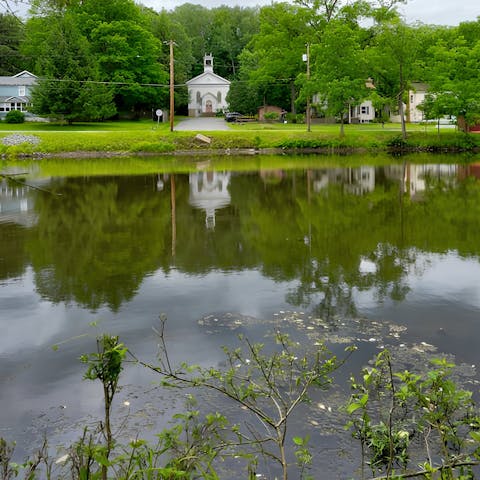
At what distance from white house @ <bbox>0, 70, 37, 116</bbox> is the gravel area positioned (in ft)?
84.9

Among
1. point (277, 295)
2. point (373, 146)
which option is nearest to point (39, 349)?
point (277, 295)

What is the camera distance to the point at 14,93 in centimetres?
7681

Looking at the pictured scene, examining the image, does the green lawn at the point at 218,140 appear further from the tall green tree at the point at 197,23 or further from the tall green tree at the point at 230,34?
the tall green tree at the point at 197,23

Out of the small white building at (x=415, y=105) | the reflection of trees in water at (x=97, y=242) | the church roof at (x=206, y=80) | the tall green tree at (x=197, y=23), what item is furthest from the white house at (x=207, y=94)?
the reflection of trees in water at (x=97, y=242)

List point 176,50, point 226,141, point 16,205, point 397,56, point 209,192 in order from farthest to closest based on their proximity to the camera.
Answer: point 176,50 → point 397,56 → point 226,141 → point 209,192 → point 16,205

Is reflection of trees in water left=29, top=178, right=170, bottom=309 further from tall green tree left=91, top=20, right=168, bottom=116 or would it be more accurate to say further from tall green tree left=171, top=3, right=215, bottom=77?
tall green tree left=171, top=3, right=215, bottom=77

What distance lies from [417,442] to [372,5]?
203 ft

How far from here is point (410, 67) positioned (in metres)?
55.0

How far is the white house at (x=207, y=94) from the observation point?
293ft

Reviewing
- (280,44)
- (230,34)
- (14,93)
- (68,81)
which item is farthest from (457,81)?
(230,34)

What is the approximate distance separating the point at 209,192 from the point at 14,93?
189 feet

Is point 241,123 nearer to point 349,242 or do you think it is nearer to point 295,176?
point 295,176

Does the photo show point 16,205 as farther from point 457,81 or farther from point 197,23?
point 197,23

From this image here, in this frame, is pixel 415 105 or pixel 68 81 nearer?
pixel 68 81
